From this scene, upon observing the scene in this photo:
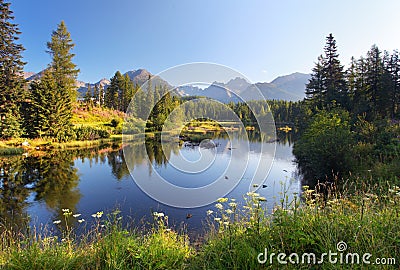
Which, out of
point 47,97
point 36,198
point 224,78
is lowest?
point 36,198

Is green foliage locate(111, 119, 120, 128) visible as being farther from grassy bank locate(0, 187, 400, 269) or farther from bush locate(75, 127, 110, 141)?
grassy bank locate(0, 187, 400, 269)

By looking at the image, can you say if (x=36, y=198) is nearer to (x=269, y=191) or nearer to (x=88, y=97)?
(x=269, y=191)

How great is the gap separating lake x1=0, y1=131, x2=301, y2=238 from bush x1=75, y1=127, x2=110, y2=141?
9856 mm

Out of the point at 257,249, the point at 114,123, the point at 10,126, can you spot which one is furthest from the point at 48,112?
the point at 257,249

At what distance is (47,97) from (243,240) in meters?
28.5

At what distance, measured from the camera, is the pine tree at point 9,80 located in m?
22.3

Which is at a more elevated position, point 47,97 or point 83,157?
point 47,97

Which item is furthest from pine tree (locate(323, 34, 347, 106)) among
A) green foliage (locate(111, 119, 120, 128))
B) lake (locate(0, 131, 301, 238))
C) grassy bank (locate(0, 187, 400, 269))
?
green foliage (locate(111, 119, 120, 128))

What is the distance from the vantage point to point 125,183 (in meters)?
12.3

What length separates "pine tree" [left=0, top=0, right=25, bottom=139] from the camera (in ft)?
73.2

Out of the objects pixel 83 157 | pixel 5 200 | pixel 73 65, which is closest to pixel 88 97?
pixel 73 65

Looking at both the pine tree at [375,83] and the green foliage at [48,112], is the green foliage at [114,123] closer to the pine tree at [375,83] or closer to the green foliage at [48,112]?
the green foliage at [48,112]

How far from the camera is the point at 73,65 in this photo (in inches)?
1399

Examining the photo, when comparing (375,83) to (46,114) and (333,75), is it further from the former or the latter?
(46,114)
